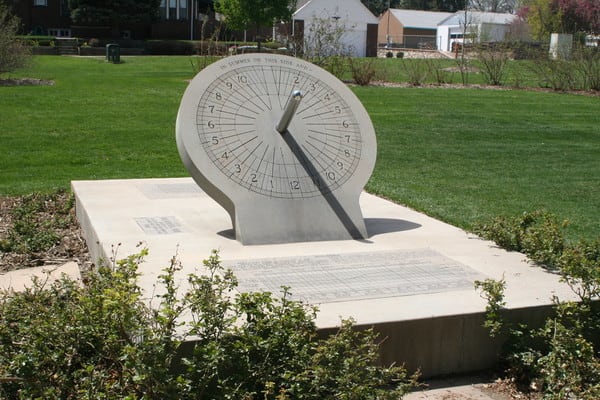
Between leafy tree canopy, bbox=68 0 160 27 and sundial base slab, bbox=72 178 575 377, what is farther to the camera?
leafy tree canopy, bbox=68 0 160 27

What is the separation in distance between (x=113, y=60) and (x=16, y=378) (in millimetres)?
29600

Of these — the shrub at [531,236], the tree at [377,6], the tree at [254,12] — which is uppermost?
the tree at [377,6]

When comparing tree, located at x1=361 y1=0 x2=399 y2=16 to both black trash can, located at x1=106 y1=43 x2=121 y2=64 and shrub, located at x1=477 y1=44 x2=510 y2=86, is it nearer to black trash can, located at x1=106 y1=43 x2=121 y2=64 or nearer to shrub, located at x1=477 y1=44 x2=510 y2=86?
black trash can, located at x1=106 y1=43 x2=121 y2=64

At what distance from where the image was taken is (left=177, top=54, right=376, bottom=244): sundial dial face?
229 inches

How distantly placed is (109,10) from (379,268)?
1583 inches

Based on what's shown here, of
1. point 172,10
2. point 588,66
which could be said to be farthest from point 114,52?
point 172,10

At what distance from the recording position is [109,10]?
42250 mm

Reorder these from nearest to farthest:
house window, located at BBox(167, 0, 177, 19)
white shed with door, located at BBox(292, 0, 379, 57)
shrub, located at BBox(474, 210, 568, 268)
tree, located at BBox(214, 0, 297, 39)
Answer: shrub, located at BBox(474, 210, 568, 268) → tree, located at BBox(214, 0, 297, 39) → house window, located at BBox(167, 0, 177, 19) → white shed with door, located at BBox(292, 0, 379, 57)

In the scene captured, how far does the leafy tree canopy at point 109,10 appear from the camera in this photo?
4238 cm

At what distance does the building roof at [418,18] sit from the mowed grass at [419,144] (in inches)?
2343

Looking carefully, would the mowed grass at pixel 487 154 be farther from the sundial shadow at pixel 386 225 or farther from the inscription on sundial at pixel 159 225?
the inscription on sundial at pixel 159 225

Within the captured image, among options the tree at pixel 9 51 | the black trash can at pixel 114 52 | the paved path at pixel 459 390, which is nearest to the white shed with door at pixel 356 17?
the black trash can at pixel 114 52

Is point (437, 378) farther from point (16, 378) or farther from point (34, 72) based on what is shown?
point (34, 72)

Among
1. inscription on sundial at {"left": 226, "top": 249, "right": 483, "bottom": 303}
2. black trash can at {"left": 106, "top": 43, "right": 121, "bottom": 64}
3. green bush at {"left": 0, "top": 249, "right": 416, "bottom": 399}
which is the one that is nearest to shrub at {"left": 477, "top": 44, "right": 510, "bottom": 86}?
black trash can at {"left": 106, "top": 43, "right": 121, "bottom": 64}
